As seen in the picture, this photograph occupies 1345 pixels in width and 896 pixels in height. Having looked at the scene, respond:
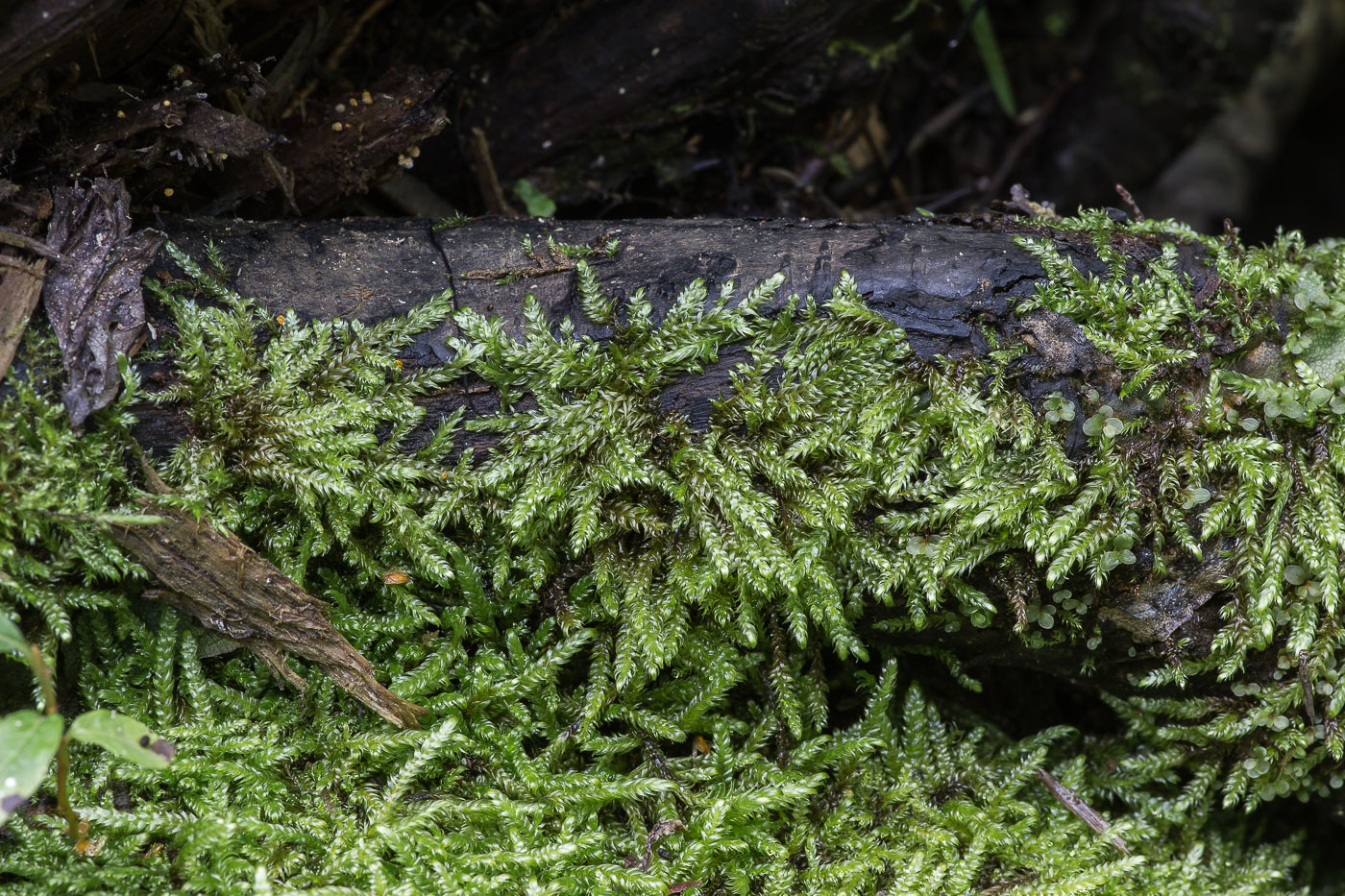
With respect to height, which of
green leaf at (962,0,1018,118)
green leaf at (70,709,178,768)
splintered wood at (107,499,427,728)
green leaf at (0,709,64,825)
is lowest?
green leaf at (0,709,64,825)

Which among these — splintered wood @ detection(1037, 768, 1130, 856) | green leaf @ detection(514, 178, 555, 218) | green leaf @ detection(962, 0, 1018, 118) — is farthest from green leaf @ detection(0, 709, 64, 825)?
green leaf @ detection(962, 0, 1018, 118)

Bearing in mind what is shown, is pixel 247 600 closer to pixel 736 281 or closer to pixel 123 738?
pixel 123 738

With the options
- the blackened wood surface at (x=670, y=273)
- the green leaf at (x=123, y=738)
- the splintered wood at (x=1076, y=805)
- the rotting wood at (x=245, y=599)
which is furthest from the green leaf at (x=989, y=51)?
the green leaf at (x=123, y=738)

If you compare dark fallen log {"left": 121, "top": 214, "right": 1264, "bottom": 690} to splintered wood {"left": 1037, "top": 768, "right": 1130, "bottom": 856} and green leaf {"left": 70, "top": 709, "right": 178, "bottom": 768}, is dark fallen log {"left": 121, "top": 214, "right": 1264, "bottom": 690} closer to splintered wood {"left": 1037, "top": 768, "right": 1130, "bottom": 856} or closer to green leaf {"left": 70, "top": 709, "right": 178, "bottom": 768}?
splintered wood {"left": 1037, "top": 768, "right": 1130, "bottom": 856}

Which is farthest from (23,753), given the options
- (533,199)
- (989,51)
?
(989,51)

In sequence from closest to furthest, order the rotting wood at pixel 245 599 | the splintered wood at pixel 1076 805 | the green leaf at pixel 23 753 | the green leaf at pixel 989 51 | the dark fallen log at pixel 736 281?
the green leaf at pixel 23 753 → the rotting wood at pixel 245 599 → the dark fallen log at pixel 736 281 → the splintered wood at pixel 1076 805 → the green leaf at pixel 989 51

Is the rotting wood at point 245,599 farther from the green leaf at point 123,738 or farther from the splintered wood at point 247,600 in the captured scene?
the green leaf at point 123,738

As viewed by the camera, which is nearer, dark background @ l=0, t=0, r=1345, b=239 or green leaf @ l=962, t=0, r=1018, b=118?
dark background @ l=0, t=0, r=1345, b=239

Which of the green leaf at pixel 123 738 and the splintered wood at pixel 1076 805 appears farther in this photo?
the splintered wood at pixel 1076 805
